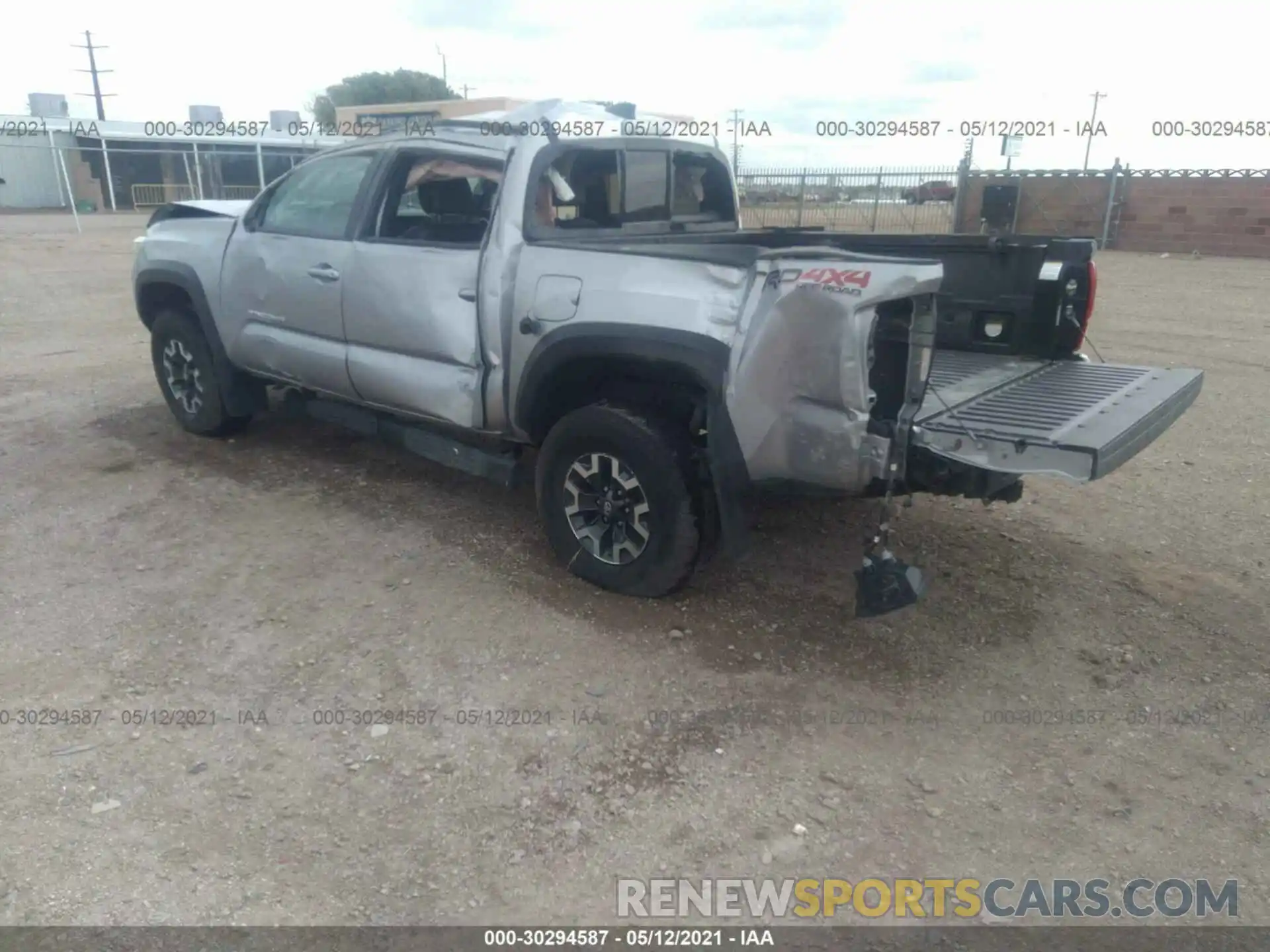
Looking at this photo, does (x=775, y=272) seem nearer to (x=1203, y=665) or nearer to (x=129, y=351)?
(x=1203, y=665)

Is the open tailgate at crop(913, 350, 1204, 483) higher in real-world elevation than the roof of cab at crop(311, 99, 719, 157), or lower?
lower

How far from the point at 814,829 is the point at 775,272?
72.7 inches

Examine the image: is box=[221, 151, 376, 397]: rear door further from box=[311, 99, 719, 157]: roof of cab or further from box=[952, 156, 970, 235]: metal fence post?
box=[952, 156, 970, 235]: metal fence post

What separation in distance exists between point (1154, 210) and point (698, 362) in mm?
20395

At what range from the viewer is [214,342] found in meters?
5.79

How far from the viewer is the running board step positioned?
15.1 ft

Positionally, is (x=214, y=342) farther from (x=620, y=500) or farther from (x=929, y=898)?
(x=929, y=898)

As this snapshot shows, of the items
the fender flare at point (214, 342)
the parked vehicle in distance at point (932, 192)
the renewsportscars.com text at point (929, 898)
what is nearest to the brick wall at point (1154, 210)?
the parked vehicle in distance at point (932, 192)

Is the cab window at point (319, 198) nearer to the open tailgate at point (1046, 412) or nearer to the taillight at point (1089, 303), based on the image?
the open tailgate at point (1046, 412)

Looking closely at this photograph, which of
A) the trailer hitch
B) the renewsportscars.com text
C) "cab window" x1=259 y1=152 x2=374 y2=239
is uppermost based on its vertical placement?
"cab window" x1=259 y1=152 x2=374 y2=239

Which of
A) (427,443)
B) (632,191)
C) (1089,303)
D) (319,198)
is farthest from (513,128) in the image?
(1089,303)

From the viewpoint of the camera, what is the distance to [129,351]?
363 inches

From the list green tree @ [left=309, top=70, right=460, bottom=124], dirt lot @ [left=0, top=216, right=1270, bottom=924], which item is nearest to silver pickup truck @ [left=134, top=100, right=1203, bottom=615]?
dirt lot @ [left=0, top=216, right=1270, bottom=924]

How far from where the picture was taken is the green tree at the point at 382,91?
57.5 m
